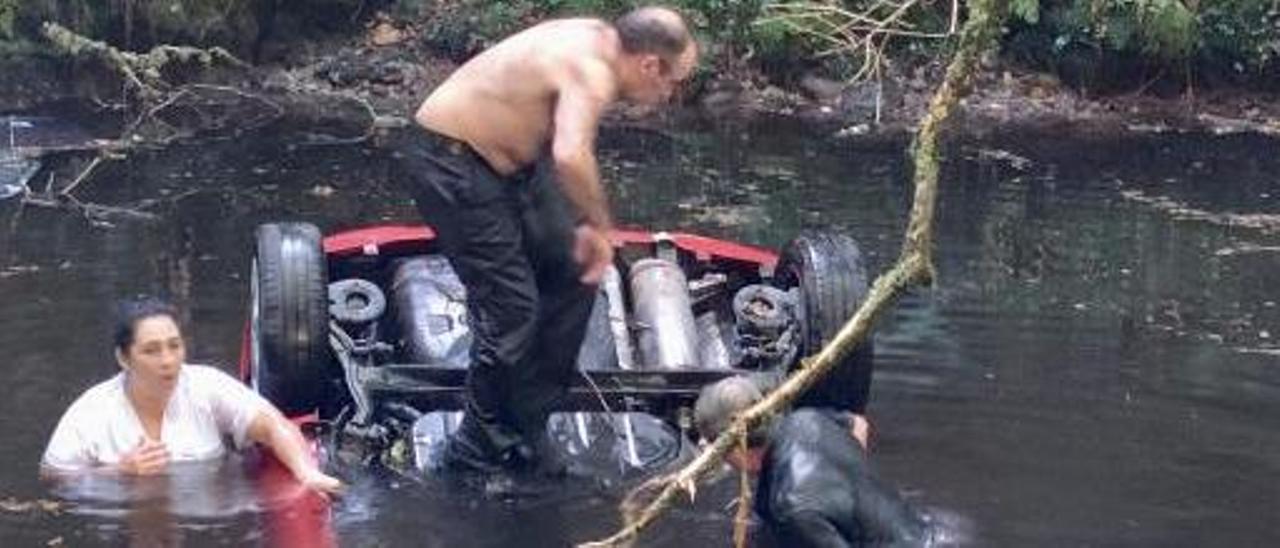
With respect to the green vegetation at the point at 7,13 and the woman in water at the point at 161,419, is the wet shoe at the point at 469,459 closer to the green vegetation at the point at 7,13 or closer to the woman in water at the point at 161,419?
the woman in water at the point at 161,419

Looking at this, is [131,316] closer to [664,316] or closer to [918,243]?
[664,316]

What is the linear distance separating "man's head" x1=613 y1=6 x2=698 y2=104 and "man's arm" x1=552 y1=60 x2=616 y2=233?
0.27ft

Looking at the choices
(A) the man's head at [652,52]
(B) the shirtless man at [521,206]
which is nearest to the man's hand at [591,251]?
(B) the shirtless man at [521,206]

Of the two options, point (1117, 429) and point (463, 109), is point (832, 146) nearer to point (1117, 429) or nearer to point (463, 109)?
point (1117, 429)

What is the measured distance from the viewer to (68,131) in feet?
55.1

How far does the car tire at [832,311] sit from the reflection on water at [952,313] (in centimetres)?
42

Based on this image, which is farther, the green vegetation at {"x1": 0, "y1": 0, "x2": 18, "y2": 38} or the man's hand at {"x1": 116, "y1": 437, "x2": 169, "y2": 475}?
the green vegetation at {"x1": 0, "y1": 0, "x2": 18, "y2": 38}

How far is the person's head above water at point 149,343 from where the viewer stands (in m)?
7.08

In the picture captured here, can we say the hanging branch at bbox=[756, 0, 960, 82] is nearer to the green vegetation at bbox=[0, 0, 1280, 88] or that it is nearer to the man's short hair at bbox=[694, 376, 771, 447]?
the green vegetation at bbox=[0, 0, 1280, 88]

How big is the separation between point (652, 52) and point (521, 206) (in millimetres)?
773

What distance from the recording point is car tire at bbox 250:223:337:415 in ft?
26.1

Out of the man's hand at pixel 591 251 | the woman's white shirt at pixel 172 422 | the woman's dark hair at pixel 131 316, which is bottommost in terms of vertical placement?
the woman's white shirt at pixel 172 422

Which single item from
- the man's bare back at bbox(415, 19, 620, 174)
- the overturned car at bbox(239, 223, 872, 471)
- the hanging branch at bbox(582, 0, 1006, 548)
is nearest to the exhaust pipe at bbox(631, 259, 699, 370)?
the overturned car at bbox(239, 223, 872, 471)

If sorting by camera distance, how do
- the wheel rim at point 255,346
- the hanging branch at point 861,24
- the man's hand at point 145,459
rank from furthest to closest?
the wheel rim at point 255,346, the man's hand at point 145,459, the hanging branch at point 861,24
